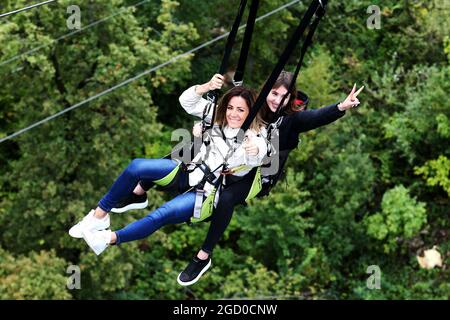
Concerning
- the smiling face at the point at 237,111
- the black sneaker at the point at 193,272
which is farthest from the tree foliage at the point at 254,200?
the smiling face at the point at 237,111

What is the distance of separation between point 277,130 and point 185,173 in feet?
2.13

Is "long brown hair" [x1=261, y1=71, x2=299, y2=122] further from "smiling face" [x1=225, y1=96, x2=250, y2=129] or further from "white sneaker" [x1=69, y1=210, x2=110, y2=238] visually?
"white sneaker" [x1=69, y1=210, x2=110, y2=238]

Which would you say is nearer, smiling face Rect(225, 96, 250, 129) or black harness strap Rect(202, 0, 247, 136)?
black harness strap Rect(202, 0, 247, 136)

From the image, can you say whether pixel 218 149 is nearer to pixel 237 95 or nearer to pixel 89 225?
pixel 237 95

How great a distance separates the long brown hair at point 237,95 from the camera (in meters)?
6.06

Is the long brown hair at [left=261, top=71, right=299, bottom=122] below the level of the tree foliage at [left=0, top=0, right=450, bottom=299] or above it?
above

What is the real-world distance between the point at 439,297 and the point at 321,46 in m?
5.72

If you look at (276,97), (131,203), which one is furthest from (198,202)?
(276,97)

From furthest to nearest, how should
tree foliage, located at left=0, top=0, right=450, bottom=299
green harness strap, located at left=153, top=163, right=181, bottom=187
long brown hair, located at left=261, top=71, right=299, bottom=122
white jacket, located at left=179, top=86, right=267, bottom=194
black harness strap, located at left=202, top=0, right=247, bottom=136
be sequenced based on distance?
tree foliage, located at left=0, top=0, right=450, bottom=299 < long brown hair, located at left=261, top=71, right=299, bottom=122 < green harness strap, located at left=153, top=163, right=181, bottom=187 < white jacket, located at left=179, top=86, right=267, bottom=194 < black harness strap, located at left=202, top=0, right=247, bottom=136

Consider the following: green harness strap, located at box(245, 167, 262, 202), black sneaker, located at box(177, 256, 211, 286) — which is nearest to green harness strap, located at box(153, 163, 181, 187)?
green harness strap, located at box(245, 167, 262, 202)

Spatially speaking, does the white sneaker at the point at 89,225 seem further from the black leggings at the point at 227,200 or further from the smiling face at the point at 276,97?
the smiling face at the point at 276,97

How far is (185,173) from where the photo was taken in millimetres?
6168

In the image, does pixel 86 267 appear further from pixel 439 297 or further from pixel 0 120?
pixel 439 297

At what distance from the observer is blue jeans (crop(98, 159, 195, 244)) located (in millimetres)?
6043
